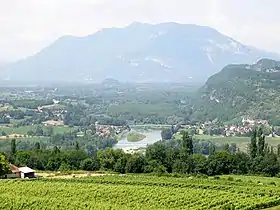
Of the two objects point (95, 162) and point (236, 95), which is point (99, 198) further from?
point (236, 95)

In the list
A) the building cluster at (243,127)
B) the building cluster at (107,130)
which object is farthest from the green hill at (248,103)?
the building cluster at (107,130)

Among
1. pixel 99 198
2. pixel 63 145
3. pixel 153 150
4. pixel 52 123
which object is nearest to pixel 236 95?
pixel 52 123

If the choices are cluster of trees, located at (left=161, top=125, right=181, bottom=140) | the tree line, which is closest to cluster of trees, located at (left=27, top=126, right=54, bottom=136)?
cluster of trees, located at (left=161, top=125, right=181, bottom=140)

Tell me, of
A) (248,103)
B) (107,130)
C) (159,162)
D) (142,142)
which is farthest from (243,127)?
(159,162)

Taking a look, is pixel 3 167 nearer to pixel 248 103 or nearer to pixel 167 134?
pixel 167 134

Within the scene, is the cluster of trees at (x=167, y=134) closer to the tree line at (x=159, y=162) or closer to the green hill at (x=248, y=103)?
the green hill at (x=248, y=103)

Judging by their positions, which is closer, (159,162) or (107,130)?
(159,162)

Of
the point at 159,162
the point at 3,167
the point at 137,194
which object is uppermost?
the point at 137,194
